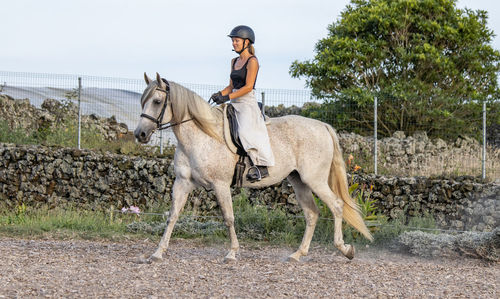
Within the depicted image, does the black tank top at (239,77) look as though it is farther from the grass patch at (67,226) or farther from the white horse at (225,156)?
the grass patch at (67,226)

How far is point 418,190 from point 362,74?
9.24 metres

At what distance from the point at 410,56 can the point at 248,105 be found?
13047 mm

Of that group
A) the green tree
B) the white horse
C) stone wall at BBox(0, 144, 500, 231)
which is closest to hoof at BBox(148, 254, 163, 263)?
the white horse

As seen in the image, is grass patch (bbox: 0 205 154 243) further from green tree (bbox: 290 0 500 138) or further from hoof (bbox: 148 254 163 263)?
green tree (bbox: 290 0 500 138)

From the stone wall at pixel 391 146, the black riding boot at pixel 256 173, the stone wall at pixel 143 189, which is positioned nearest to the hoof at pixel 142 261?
the black riding boot at pixel 256 173

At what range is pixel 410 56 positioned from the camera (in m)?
19.0

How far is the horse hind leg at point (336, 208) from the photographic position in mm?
7414

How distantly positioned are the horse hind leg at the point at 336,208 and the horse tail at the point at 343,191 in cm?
21

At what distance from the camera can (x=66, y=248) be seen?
814 cm

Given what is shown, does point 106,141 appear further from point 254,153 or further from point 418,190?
point 254,153

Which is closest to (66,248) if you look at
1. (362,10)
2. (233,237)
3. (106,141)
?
(233,237)

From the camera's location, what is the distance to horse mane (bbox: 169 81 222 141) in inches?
267

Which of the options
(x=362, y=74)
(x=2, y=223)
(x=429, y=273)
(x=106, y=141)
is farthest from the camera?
(x=362, y=74)

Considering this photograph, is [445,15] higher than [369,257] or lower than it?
higher
